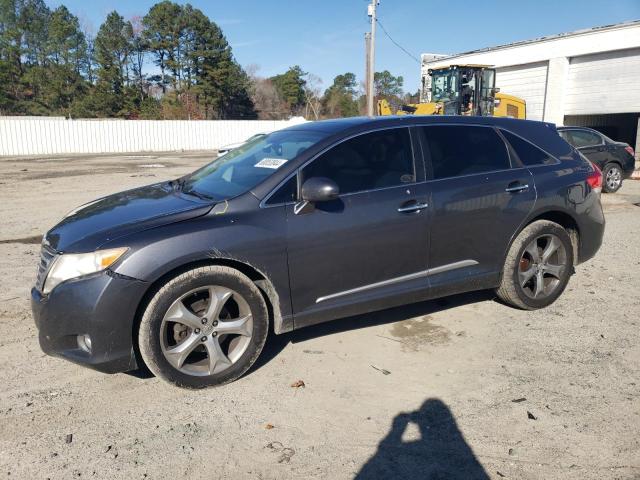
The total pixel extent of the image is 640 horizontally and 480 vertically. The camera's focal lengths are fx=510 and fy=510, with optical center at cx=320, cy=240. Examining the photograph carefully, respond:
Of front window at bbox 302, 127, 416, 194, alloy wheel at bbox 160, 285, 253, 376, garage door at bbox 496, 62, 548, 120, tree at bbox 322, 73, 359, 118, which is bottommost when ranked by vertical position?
alloy wheel at bbox 160, 285, 253, 376

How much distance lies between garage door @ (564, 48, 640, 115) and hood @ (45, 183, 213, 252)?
82.1 feet

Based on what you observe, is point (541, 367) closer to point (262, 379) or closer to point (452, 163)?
point (452, 163)

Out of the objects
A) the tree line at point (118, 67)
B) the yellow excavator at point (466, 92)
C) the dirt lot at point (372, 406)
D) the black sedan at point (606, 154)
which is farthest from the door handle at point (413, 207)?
the tree line at point (118, 67)

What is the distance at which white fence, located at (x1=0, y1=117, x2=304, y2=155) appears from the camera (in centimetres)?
2816

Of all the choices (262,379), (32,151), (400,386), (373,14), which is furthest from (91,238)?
(32,151)

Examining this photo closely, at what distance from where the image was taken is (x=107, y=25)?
60.4 meters

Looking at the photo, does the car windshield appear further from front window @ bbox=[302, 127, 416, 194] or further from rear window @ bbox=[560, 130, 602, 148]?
rear window @ bbox=[560, 130, 602, 148]

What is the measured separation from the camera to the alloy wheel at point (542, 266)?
4.62 m

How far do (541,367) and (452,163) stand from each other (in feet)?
5.63

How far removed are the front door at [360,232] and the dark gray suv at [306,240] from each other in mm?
10

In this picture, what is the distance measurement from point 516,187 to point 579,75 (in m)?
24.7

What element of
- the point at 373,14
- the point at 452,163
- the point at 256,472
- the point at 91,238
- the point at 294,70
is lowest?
the point at 256,472

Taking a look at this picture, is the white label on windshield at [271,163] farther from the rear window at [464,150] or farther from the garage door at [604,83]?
the garage door at [604,83]

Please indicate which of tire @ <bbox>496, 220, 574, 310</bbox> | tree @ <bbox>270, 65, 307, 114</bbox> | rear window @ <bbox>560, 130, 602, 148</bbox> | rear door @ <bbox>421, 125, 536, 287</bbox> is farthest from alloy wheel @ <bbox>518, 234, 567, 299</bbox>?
tree @ <bbox>270, 65, 307, 114</bbox>
